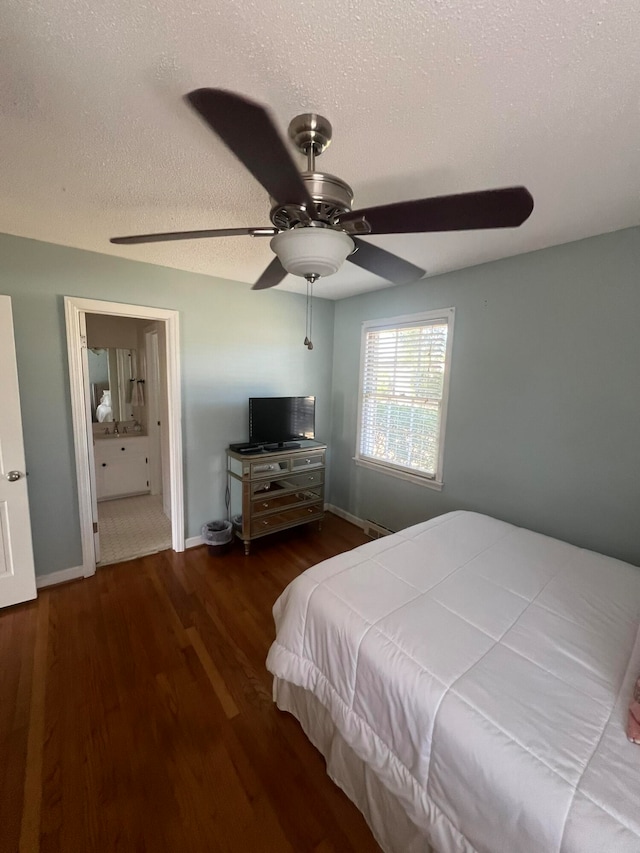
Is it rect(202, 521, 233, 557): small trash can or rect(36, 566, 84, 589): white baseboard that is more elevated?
rect(202, 521, 233, 557): small trash can

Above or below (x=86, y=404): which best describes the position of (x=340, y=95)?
above

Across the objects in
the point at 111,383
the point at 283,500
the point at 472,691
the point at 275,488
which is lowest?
the point at 283,500

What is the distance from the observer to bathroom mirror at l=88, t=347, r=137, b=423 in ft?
13.3

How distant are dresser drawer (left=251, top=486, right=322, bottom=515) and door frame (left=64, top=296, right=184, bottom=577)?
26.4 inches

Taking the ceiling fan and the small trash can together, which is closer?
the ceiling fan

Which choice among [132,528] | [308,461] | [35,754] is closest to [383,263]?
[308,461]

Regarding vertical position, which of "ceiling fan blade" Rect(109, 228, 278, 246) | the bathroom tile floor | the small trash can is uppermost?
"ceiling fan blade" Rect(109, 228, 278, 246)

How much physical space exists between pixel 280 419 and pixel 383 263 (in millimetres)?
1963

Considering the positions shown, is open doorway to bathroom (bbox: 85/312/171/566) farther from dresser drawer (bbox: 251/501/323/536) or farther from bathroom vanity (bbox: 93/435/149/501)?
dresser drawer (bbox: 251/501/323/536)

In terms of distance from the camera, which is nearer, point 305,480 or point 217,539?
point 217,539

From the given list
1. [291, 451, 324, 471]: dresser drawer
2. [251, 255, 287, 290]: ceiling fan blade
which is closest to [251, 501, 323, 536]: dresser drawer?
[291, 451, 324, 471]: dresser drawer

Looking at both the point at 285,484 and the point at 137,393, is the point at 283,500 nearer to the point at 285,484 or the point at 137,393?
the point at 285,484

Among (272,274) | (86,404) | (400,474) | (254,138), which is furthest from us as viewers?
(400,474)

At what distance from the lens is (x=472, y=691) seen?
3.25 ft
